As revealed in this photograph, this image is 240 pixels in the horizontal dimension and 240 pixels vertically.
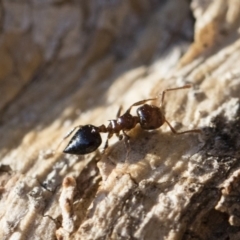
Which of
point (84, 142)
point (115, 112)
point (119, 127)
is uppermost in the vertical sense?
point (115, 112)

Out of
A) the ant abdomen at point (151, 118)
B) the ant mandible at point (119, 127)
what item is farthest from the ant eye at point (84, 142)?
the ant abdomen at point (151, 118)

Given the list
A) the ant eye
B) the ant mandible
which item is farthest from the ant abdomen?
the ant eye

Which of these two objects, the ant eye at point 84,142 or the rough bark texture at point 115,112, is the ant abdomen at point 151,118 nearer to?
the rough bark texture at point 115,112

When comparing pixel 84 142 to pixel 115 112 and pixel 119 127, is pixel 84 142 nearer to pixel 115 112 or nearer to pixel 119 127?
pixel 119 127

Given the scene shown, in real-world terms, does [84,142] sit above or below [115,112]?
below

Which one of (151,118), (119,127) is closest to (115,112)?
(119,127)

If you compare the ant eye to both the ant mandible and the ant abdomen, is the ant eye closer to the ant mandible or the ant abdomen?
the ant mandible
